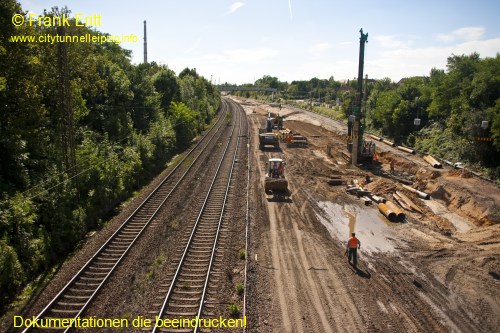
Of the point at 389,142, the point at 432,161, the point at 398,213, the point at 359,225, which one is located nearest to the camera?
the point at 359,225

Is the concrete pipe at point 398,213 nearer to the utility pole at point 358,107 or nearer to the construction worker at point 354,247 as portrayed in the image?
the construction worker at point 354,247

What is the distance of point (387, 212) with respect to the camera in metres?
23.2

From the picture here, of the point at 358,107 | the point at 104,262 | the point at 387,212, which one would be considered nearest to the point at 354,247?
the point at 387,212

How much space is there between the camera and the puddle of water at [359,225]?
64.1 ft

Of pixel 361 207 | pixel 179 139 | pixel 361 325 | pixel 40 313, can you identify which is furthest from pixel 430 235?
pixel 179 139

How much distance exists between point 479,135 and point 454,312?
2321 cm

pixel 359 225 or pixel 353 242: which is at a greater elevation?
pixel 353 242

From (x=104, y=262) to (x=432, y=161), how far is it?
30.5 meters

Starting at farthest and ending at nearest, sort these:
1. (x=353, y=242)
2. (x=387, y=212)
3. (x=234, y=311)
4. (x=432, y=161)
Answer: (x=432, y=161) → (x=387, y=212) → (x=353, y=242) → (x=234, y=311)

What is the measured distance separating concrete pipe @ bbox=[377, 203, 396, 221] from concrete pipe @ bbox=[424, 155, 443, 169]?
13031 mm

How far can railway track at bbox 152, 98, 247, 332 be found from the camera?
12.8 meters

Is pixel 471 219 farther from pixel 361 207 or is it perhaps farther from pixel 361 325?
pixel 361 325

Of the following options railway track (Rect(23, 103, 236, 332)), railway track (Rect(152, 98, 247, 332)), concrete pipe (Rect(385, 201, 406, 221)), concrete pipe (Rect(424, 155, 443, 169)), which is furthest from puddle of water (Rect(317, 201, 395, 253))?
concrete pipe (Rect(424, 155, 443, 169))

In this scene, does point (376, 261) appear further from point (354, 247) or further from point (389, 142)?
point (389, 142)
